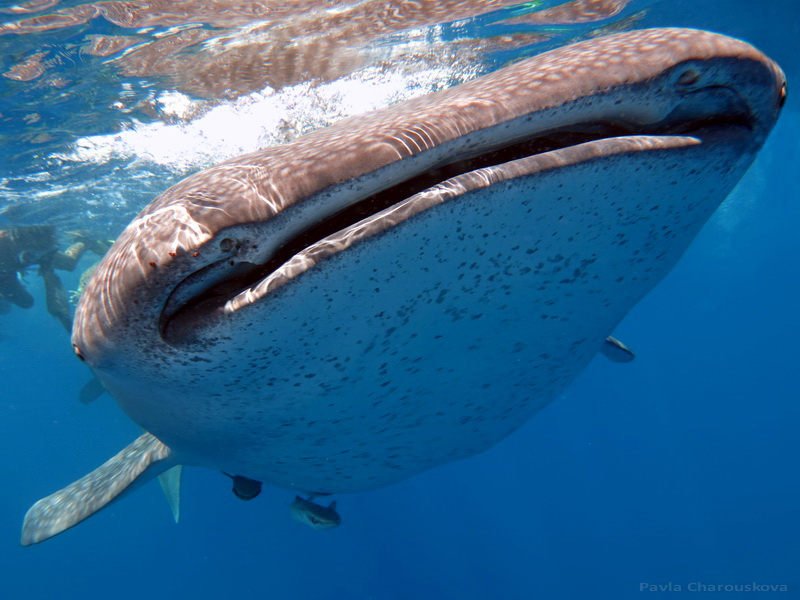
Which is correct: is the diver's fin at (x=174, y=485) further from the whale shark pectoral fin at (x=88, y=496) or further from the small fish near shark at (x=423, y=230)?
the small fish near shark at (x=423, y=230)

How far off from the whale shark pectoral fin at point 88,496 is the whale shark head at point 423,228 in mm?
2884

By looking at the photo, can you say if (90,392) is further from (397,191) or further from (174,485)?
(397,191)

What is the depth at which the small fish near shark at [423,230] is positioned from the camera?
149 cm

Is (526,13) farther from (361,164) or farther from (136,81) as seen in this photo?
(361,164)

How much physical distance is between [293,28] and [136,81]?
126 inches

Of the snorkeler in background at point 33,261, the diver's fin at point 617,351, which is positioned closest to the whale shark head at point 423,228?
the diver's fin at point 617,351

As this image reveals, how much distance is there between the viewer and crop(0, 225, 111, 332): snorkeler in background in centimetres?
1240

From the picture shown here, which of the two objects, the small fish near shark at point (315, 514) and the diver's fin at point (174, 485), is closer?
the small fish near shark at point (315, 514)

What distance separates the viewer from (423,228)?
1433 millimetres

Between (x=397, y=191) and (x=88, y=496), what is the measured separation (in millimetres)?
4878

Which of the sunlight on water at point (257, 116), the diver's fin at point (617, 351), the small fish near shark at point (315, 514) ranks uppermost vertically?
the sunlight on water at point (257, 116)

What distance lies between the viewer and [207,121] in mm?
10953

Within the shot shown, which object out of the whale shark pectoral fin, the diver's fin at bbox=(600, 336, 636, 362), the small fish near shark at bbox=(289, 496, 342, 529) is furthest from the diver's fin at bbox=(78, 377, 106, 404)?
the diver's fin at bbox=(600, 336, 636, 362)

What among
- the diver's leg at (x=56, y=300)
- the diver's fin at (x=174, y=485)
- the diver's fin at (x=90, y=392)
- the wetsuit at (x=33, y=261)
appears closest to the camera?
the diver's fin at (x=174, y=485)
